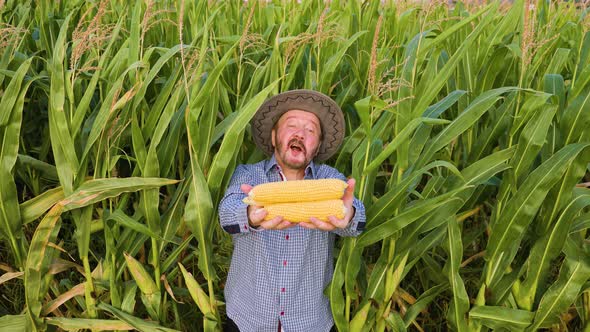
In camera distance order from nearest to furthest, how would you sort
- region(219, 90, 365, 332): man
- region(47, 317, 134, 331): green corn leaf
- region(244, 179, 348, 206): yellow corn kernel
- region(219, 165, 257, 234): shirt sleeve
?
1. region(244, 179, 348, 206): yellow corn kernel
2. region(219, 165, 257, 234): shirt sleeve
3. region(219, 90, 365, 332): man
4. region(47, 317, 134, 331): green corn leaf

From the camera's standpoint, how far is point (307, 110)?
1.93 meters

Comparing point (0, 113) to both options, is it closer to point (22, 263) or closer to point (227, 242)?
point (22, 263)

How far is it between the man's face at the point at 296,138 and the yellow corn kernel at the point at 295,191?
273 millimetres

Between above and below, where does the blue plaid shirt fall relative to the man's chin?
below

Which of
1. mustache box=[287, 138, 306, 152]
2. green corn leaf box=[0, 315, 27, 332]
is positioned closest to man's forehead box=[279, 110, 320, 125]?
mustache box=[287, 138, 306, 152]

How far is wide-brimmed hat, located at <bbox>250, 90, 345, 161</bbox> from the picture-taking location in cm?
189

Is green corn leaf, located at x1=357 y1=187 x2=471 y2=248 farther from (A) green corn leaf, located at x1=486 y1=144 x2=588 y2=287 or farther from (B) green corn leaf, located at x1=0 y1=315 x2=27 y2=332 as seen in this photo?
(B) green corn leaf, located at x1=0 y1=315 x2=27 y2=332

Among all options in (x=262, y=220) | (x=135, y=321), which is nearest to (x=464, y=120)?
(x=262, y=220)

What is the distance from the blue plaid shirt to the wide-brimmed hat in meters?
0.10

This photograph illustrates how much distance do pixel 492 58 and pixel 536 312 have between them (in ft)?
3.18

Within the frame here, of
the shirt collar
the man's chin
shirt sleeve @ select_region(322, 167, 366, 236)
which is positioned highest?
the man's chin

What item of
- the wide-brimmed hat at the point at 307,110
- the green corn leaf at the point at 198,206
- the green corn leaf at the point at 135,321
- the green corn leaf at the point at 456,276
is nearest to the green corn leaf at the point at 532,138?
the green corn leaf at the point at 456,276

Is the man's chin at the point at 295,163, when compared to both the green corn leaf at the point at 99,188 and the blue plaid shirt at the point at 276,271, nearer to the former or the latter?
the blue plaid shirt at the point at 276,271

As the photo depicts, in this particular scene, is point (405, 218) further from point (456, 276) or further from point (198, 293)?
point (198, 293)
